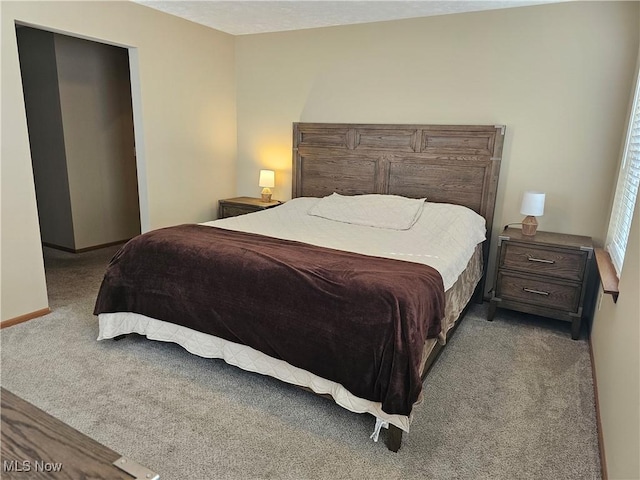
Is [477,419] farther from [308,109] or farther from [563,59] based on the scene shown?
[308,109]

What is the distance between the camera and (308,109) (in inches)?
170

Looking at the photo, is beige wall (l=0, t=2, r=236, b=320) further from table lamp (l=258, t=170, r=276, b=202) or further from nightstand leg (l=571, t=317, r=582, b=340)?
nightstand leg (l=571, t=317, r=582, b=340)

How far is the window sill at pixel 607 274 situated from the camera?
85.2 inches

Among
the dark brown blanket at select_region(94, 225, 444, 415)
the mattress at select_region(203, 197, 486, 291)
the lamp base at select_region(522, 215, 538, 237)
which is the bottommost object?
the dark brown blanket at select_region(94, 225, 444, 415)

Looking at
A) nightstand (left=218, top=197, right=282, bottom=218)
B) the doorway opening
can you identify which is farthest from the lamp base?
the doorway opening

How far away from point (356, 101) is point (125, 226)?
3276 millimetres

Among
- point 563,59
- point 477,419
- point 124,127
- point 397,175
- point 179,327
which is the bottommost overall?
point 477,419

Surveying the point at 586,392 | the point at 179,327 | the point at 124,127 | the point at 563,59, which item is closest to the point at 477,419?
the point at 586,392

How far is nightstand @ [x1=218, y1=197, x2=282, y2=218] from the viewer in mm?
4397

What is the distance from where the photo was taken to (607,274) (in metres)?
2.39

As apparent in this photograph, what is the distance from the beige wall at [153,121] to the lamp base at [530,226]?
3.18 metres

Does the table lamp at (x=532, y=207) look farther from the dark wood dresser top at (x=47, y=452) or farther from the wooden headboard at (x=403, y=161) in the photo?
the dark wood dresser top at (x=47, y=452)

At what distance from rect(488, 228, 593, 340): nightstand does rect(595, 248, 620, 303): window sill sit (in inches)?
3.6

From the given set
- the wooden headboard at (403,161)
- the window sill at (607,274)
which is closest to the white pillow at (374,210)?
the wooden headboard at (403,161)
